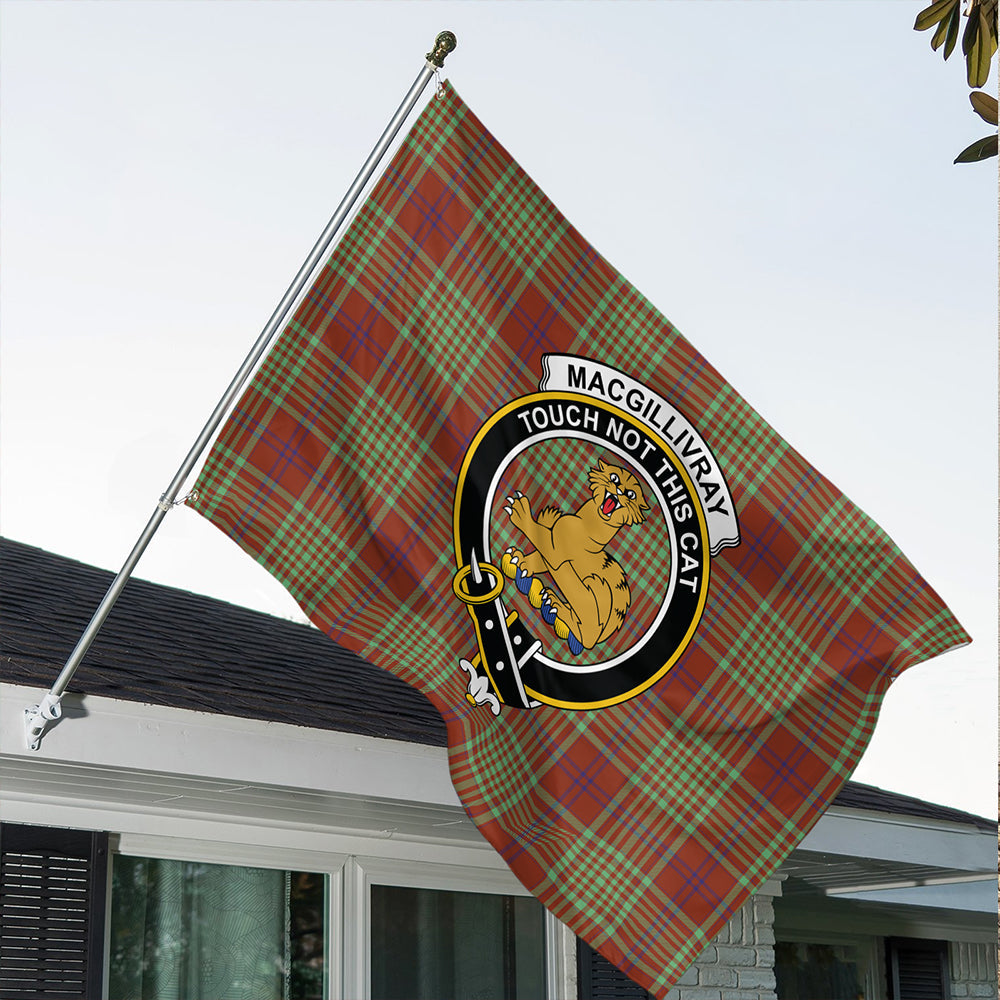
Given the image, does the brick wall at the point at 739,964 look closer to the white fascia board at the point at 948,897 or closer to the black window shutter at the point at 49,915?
the white fascia board at the point at 948,897

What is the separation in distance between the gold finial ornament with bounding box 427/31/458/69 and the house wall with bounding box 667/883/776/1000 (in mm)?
4872

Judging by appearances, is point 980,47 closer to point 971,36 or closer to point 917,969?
point 971,36

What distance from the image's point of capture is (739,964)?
7508 millimetres

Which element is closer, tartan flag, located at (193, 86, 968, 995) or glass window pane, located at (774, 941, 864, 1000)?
tartan flag, located at (193, 86, 968, 995)

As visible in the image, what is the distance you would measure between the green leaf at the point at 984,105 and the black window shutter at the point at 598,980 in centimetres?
433

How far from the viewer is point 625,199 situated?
23.9m

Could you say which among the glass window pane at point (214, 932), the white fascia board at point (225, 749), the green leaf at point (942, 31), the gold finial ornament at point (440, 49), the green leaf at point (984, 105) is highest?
the green leaf at point (942, 31)

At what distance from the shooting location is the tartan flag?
382cm

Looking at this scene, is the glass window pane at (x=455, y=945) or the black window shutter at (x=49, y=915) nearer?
the black window shutter at (x=49, y=915)

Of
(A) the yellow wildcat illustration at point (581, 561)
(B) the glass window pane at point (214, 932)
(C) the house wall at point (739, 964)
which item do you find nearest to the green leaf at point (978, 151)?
(A) the yellow wildcat illustration at point (581, 561)

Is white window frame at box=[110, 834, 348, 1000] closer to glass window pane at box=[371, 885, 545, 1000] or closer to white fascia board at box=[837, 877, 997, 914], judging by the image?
glass window pane at box=[371, 885, 545, 1000]

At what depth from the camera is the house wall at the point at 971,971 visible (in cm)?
1059

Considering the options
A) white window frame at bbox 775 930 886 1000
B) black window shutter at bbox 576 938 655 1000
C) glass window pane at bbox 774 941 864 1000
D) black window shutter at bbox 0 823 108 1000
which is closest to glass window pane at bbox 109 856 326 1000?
black window shutter at bbox 0 823 108 1000

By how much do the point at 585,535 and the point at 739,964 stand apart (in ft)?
14.1
